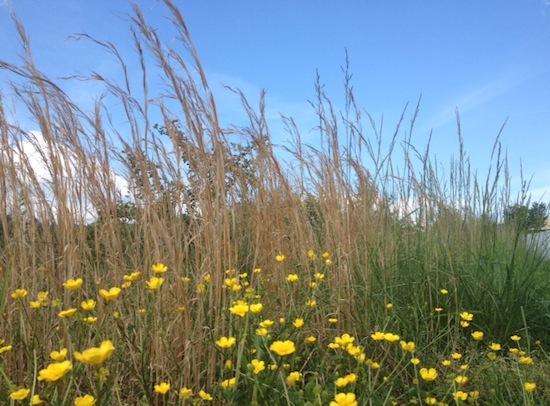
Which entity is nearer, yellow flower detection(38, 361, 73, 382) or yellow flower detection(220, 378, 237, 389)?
yellow flower detection(38, 361, 73, 382)

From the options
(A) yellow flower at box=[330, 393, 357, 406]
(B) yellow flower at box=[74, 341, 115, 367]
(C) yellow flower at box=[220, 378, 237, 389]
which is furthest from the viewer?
(C) yellow flower at box=[220, 378, 237, 389]

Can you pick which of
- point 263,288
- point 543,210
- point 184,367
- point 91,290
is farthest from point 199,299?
point 543,210

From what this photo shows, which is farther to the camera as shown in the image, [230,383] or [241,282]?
[241,282]

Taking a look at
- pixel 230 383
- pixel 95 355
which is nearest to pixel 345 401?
pixel 230 383

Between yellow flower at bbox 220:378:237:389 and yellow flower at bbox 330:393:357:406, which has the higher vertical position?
yellow flower at bbox 220:378:237:389

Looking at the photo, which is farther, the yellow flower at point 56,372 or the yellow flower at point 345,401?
the yellow flower at point 345,401

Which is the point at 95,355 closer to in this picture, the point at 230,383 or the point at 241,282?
the point at 230,383

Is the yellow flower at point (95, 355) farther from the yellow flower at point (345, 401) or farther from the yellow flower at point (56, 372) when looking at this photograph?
the yellow flower at point (345, 401)

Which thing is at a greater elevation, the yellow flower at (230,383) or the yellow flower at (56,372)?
the yellow flower at (56,372)

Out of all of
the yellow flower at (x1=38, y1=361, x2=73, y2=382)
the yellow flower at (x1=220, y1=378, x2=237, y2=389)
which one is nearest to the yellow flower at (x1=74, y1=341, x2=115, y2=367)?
the yellow flower at (x1=38, y1=361, x2=73, y2=382)

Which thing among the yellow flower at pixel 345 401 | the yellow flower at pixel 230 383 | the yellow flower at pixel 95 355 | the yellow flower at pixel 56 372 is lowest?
the yellow flower at pixel 345 401

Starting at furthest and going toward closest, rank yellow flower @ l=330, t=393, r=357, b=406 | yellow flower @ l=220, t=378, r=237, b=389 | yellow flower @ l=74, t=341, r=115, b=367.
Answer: yellow flower @ l=220, t=378, r=237, b=389 → yellow flower @ l=330, t=393, r=357, b=406 → yellow flower @ l=74, t=341, r=115, b=367

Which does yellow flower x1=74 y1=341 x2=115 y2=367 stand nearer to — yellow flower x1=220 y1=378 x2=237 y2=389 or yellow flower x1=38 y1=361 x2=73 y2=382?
yellow flower x1=38 y1=361 x2=73 y2=382

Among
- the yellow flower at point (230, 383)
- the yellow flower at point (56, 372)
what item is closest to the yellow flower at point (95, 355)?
the yellow flower at point (56, 372)
